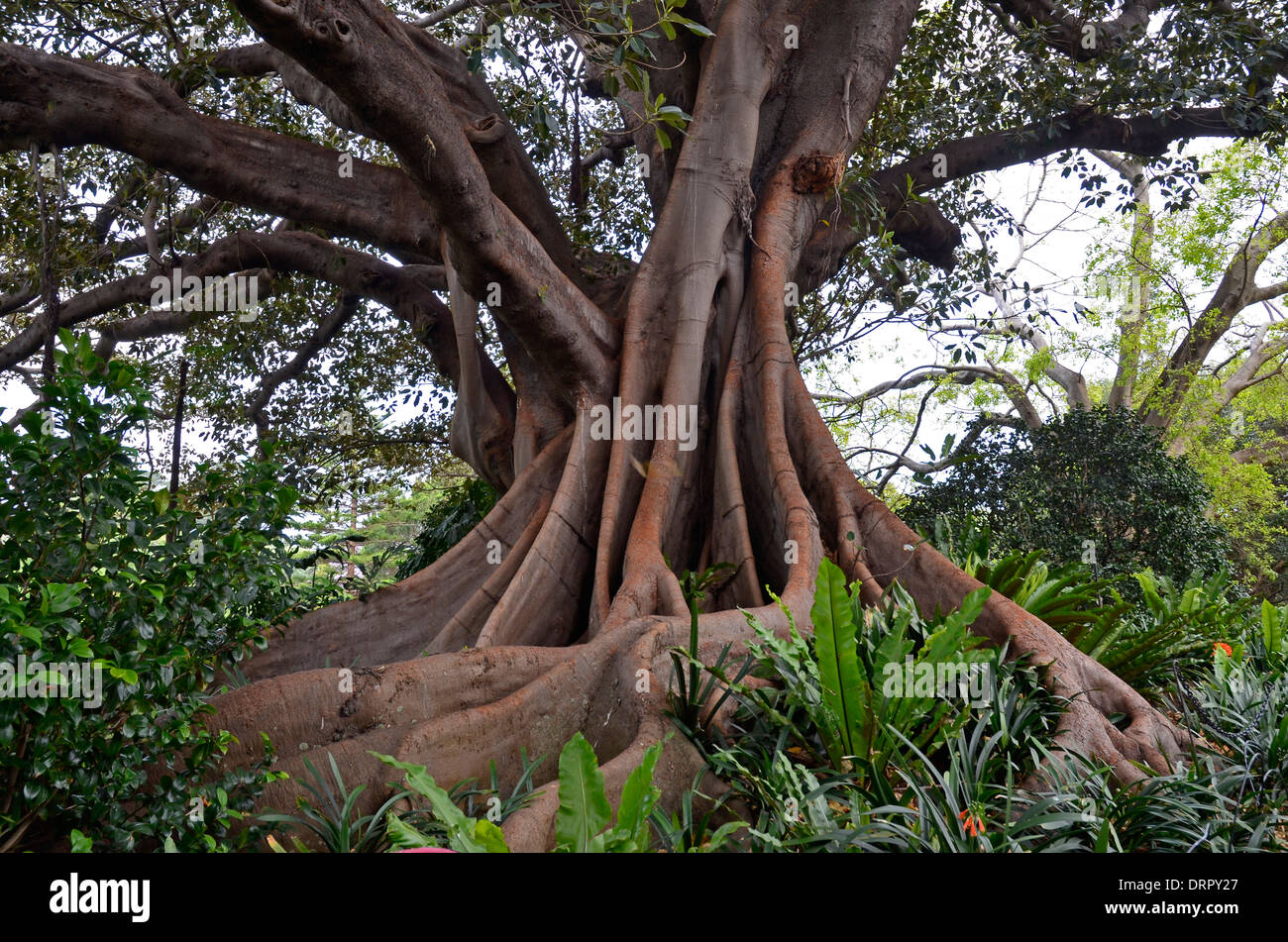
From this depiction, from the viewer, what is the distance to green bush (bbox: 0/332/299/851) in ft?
8.20

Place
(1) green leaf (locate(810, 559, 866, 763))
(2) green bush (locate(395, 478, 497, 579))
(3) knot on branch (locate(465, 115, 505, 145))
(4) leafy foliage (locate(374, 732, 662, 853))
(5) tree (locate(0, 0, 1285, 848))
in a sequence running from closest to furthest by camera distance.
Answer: (4) leafy foliage (locate(374, 732, 662, 853))
(1) green leaf (locate(810, 559, 866, 763))
(5) tree (locate(0, 0, 1285, 848))
(3) knot on branch (locate(465, 115, 505, 145))
(2) green bush (locate(395, 478, 497, 579))

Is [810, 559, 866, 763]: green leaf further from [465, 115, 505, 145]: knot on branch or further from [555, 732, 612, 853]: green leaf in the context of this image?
[465, 115, 505, 145]: knot on branch

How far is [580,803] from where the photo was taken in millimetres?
2422

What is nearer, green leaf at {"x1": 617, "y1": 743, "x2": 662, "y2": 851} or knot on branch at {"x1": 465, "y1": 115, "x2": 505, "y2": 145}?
green leaf at {"x1": 617, "y1": 743, "x2": 662, "y2": 851}

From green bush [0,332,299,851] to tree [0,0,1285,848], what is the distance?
670 millimetres

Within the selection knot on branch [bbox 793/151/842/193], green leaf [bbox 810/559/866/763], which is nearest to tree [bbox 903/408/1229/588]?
knot on branch [bbox 793/151/842/193]

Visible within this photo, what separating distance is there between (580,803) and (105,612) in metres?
1.51

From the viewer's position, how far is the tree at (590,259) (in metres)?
3.90

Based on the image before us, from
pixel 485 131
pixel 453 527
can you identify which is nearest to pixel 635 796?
pixel 485 131

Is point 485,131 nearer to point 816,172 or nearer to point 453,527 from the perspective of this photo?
point 816,172
